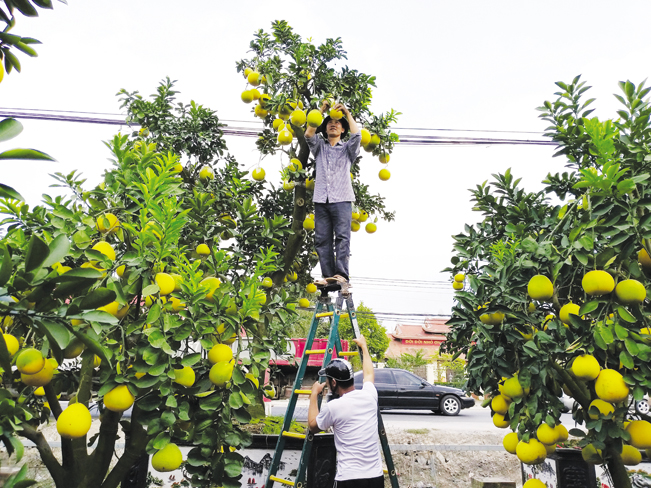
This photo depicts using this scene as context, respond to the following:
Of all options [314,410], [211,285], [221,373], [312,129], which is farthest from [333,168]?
[221,373]

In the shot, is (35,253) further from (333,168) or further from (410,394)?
(410,394)

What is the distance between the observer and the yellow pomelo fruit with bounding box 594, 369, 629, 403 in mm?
1887

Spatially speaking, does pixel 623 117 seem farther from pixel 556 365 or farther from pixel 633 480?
pixel 633 480

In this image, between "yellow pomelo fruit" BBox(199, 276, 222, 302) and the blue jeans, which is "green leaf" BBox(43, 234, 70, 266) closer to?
"yellow pomelo fruit" BBox(199, 276, 222, 302)

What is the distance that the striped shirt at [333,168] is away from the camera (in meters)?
3.27

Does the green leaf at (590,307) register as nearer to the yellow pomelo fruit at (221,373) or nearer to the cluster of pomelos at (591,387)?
the cluster of pomelos at (591,387)

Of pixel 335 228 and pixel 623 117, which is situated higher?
pixel 623 117

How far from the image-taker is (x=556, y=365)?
7.25ft

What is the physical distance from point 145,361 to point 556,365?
195 cm

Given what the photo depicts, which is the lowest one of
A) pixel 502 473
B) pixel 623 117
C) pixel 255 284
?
pixel 502 473

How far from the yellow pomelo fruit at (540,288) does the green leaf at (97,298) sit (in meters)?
1.90

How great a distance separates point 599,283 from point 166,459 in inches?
78.5

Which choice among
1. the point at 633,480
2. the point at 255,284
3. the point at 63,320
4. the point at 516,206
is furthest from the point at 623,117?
the point at 633,480

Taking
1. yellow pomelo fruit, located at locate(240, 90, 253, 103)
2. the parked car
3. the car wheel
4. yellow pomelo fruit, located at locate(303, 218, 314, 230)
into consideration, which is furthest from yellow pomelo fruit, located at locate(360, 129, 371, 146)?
the car wheel
